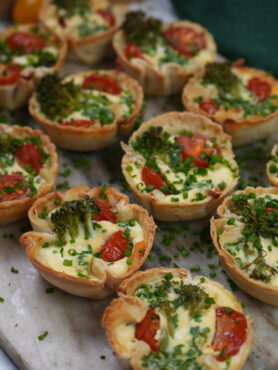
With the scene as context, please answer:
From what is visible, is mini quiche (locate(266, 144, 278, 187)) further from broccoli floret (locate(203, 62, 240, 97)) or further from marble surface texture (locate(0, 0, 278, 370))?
broccoli floret (locate(203, 62, 240, 97))

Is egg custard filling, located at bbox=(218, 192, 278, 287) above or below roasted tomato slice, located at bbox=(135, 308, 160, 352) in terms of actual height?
above

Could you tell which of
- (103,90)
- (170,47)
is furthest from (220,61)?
(103,90)

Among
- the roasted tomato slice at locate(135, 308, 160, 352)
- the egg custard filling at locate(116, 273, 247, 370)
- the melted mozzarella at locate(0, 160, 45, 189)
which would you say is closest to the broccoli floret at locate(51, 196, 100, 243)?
the melted mozzarella at locate(0, 160, 45, 189)

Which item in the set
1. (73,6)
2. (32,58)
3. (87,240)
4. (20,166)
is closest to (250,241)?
(87,240)

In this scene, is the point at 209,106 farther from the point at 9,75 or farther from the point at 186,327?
the point at 186,327

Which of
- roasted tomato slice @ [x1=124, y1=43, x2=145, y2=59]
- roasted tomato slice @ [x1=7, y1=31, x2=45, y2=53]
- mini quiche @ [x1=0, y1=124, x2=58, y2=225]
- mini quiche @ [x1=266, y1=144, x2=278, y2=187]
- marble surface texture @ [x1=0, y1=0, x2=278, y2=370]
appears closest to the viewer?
marble surface texture @ [x1=0, y1=0, x2=278, y2=370]

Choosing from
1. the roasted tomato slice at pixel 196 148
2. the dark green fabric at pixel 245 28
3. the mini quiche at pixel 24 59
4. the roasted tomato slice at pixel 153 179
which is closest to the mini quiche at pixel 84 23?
the mini quiche at pixel 24 59

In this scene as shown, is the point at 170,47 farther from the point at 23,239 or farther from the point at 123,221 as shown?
the point at 23,239

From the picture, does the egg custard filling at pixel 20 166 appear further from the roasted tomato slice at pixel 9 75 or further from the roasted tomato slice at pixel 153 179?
the roasted tomato slice at pixel 153 179
